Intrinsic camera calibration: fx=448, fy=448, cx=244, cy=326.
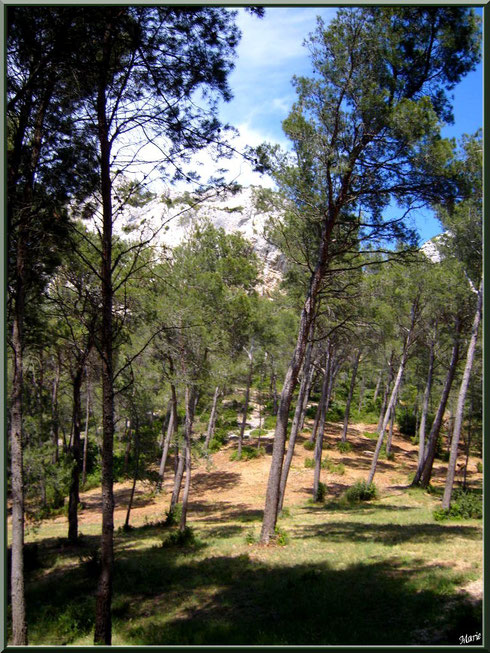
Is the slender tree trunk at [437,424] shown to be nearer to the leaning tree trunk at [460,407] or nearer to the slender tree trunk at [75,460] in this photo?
the leaning tree trunk at [460,407]

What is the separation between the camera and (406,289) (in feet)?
69.9

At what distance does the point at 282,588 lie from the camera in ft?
24.4

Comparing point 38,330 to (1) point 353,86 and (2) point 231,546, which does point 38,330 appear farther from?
(1) point 353,86

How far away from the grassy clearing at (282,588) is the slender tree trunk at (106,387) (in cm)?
105

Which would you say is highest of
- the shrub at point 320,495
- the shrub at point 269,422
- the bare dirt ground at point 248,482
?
the shrub at point 269,422

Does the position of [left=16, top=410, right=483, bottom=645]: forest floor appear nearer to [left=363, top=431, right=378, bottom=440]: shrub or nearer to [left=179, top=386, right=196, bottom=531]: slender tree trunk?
[left=179, top=386, right=196, bottom=531]: slender tree trunk

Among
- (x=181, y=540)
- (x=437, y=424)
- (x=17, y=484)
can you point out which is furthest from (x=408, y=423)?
(x=17, y=484)

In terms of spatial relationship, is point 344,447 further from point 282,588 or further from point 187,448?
point 282,588

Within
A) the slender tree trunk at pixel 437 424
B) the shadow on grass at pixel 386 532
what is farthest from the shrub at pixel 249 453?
the shadow on grass at pixel 386 532

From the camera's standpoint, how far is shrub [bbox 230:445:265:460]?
31767 millimetres

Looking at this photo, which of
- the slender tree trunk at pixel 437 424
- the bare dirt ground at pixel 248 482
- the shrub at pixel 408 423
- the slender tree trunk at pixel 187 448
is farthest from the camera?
the shrub at pixel 408 423

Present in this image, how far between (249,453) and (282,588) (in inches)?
985

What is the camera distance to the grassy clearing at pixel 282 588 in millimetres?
5363

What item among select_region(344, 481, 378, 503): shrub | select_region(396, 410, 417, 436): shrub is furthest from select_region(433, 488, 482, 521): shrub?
select_region(396, 410, 417, 436): shrub
